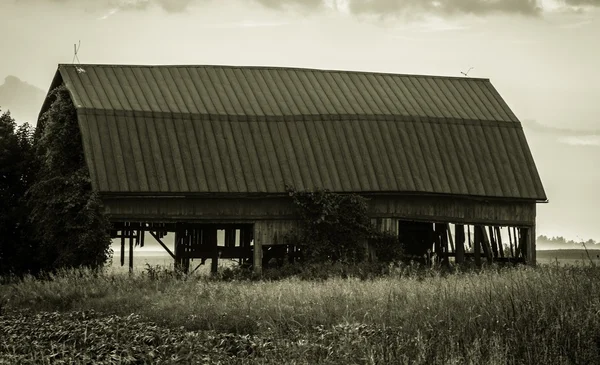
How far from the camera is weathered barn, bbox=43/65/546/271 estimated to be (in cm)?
3108

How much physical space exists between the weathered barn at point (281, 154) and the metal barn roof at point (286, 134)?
4 cm

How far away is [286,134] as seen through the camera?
3306 centimetres

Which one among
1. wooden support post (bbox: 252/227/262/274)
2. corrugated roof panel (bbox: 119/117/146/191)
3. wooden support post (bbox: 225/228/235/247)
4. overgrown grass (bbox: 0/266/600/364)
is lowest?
overgrown grass (bbox: 0/266/600/364)

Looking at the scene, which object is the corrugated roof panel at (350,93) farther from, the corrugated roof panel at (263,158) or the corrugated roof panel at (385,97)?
the corrugated roof panel at (263,158)

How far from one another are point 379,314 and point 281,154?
15.2 meters

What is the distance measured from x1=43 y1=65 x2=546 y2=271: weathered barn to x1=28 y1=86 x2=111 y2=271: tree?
24.9 inches

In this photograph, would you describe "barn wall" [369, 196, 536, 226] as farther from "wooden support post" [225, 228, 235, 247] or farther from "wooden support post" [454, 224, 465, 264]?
"wooden support post" [225, 228, 235, 247]

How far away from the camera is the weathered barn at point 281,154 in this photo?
31078mm

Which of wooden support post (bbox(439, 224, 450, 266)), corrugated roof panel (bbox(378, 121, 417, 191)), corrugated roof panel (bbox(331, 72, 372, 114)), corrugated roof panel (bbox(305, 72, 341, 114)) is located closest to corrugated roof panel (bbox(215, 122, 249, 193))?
corrugated roof panel (bbox(305, 72, 341, 114))

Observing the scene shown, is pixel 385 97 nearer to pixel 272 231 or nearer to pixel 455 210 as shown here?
pixel 455 210

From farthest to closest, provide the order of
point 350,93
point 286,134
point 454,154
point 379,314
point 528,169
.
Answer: point 350,93 < point 528,169 < point 454,154 < point 286,134 < point 379,314

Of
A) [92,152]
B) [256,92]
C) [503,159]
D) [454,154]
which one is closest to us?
[92,152]

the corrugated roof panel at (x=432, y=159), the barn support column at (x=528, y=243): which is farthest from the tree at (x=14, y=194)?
the barn support column at (x=528, y=243)

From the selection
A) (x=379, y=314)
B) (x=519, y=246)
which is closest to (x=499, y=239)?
(x=519, y=246)
